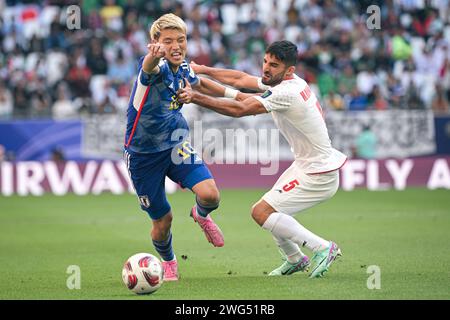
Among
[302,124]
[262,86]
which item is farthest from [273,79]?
[262,86]

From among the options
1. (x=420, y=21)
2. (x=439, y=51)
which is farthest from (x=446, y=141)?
(x=420, y=21)

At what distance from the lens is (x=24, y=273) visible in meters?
10.7

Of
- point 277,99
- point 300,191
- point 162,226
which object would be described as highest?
point 277,99

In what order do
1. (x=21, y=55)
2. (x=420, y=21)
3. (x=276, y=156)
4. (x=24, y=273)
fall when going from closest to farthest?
(x=24, y=273), (x=276, y=156), (x=21, y=55), (x=420, y=21)

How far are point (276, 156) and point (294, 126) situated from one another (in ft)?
43.8

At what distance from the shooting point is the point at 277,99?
9562 millimetres

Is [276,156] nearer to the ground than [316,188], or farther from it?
nearer to the ground

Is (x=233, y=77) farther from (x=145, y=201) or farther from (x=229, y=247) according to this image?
(x=229, y=247)

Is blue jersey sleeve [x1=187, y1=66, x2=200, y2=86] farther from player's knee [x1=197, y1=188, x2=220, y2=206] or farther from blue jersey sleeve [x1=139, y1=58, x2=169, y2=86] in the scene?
player's knee [x1=197, y1=188, x2=220, y2=206]

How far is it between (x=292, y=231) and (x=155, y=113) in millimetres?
1922

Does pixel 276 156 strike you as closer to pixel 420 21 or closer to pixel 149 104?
pixel 420 21

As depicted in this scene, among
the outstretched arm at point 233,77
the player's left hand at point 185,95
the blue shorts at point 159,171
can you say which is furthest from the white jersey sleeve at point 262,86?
the player's left hand at point 185,95

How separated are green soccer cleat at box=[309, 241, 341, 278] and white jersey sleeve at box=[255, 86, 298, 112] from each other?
1574mm
